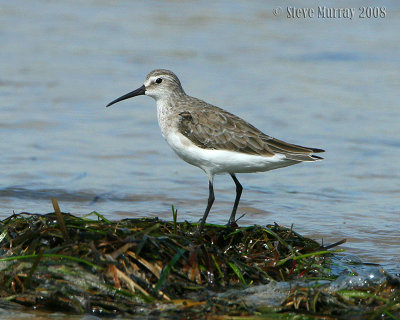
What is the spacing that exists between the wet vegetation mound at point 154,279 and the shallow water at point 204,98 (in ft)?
4.18

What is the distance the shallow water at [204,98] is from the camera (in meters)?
8.35

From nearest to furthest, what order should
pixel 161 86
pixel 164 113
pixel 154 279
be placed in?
pixel 154 279
pixel 164 113
pixel 161 86

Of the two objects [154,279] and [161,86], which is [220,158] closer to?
[161,86]

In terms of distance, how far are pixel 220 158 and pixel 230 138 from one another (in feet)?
0.76

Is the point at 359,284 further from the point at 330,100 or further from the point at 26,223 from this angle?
the point at 330,100

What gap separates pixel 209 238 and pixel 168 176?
3.55 m

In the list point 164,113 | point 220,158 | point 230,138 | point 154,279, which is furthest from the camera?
point 164,113

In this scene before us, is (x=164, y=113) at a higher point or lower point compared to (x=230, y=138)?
higher

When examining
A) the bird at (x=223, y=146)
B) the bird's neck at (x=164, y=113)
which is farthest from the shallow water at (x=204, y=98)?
the bird's neck at (x=164, y=113)

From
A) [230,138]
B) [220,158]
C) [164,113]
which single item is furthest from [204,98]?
[220,158]

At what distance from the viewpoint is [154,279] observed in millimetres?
5137

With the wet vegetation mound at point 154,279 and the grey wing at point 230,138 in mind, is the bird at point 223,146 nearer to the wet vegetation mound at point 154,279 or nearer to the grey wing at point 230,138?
the grey wing at point 230,138

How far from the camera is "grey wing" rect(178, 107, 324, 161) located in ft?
22.0

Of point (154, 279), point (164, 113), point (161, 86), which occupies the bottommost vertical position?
point (154, 279)
